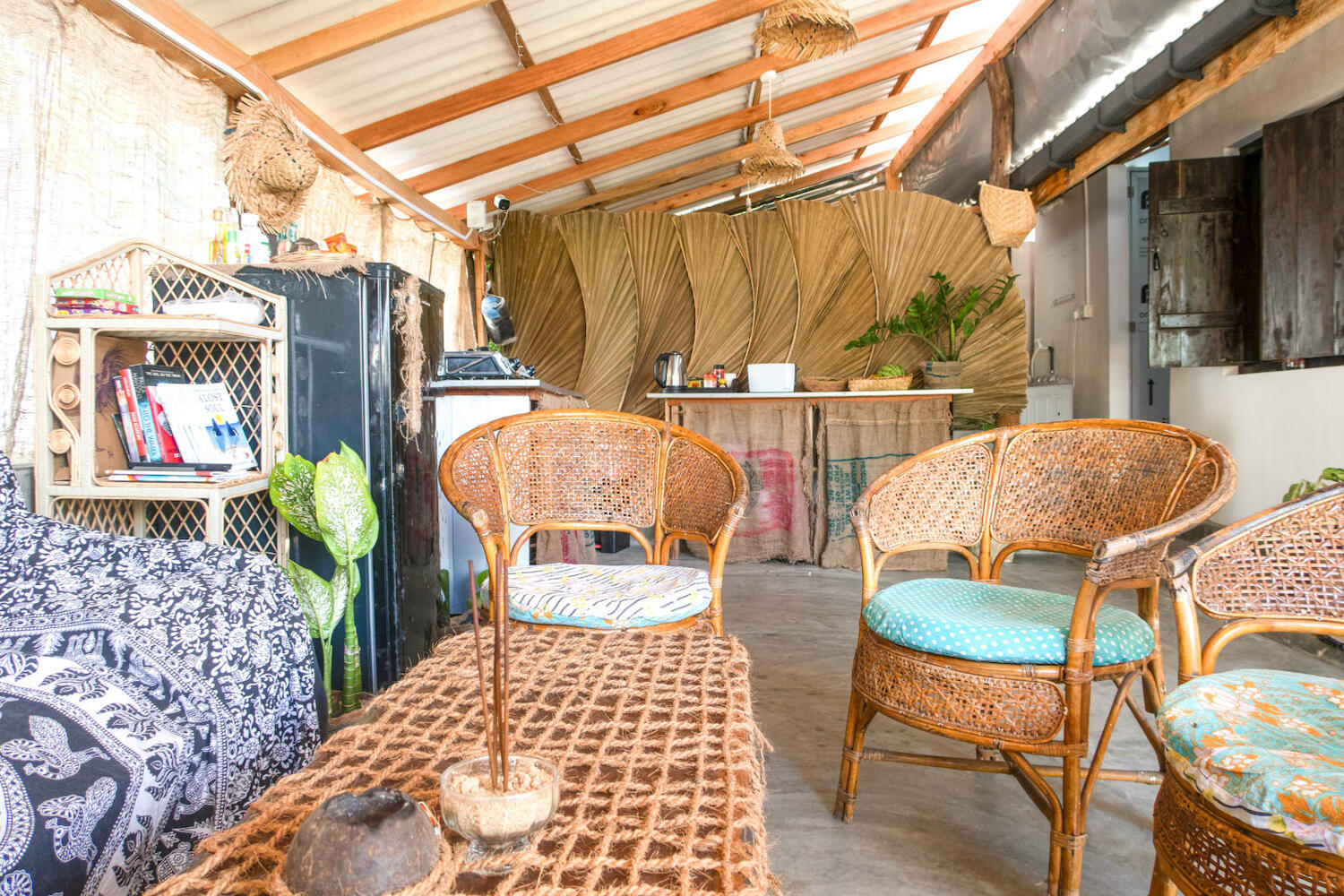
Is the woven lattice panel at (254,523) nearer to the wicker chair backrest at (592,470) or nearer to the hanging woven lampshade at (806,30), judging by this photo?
the wicker chair backrest at (592,470)

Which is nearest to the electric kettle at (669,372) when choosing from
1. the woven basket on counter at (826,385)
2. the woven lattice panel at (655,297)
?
the woven basket on counter at (826,385)

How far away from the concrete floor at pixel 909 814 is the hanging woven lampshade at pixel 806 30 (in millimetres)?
3049

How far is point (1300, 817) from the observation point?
896mm

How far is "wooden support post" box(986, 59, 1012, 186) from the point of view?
5.67 m

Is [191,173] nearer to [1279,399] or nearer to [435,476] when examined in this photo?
[435,476]

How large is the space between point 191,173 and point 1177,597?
3.30m

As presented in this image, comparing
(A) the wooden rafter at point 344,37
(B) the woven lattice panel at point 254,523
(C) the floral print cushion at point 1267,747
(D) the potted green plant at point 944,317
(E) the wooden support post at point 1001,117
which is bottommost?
(C) the floral print cushion at point 1267,747

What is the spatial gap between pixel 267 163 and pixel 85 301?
1.17 meters

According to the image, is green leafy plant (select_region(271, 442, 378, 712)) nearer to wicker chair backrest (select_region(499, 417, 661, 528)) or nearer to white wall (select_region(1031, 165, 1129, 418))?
wicker chair backrest (select_region(499, 417, 661, 528))

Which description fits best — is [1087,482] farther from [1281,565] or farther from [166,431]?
[166,431]

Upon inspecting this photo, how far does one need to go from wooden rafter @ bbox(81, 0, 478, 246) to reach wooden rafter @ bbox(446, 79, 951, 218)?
1.75 metres

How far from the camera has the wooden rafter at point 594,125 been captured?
523 cm

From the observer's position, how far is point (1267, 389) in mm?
4215

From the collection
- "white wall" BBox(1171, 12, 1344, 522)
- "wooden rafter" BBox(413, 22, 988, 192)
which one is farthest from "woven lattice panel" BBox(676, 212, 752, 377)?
"white wall" BBox(1171, 12, 1344, 522)
